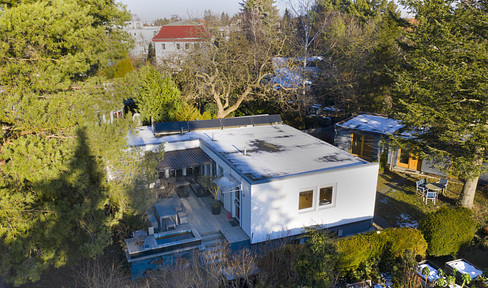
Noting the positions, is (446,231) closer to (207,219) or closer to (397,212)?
(397,212)

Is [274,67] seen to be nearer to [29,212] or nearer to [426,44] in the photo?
[426,44]

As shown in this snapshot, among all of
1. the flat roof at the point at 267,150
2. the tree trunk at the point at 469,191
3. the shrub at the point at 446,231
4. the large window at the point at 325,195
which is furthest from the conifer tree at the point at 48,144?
the tree trunk at the point at 469,191

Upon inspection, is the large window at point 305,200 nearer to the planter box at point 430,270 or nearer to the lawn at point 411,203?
the planter box at point 430,270

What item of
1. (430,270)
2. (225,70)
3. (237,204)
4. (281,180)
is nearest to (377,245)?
(430,270)

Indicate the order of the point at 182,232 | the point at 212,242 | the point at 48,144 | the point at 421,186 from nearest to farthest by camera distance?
Result: 1. the point at 48,144
2. the point at 182,232
3. the point at 212,242
4. the point at 421,186

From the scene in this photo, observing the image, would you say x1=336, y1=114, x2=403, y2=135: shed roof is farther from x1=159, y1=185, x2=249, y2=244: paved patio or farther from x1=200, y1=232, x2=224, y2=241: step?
x1=200, y1=232, x2=224, y2=241: step
